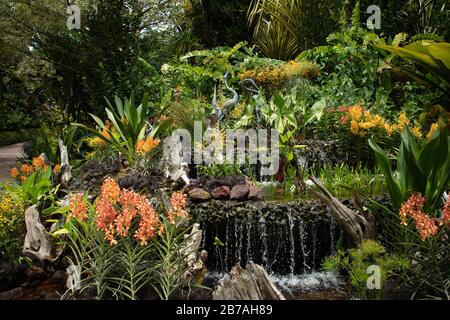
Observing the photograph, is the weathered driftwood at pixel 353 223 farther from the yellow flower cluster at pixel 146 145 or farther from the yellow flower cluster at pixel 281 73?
the yellow flower cluster at pixel 281 73

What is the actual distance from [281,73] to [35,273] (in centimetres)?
554

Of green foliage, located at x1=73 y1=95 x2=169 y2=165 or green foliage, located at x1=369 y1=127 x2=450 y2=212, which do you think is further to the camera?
green foliage, located at x1=73 y1=95 x2=169 y2=165

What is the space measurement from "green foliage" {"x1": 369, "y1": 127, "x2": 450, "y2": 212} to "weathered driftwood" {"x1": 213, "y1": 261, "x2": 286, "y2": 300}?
134cm

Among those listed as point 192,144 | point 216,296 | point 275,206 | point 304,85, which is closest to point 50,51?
point 192,144

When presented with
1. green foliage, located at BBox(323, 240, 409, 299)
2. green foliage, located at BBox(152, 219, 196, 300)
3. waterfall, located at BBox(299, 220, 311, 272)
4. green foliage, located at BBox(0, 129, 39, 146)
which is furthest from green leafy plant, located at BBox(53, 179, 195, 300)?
green foliage, located at BBox(0, 129, 39, 146)

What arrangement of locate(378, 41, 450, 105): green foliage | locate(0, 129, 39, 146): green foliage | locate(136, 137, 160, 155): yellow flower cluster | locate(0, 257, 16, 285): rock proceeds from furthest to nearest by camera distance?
1. locate(0, 129, 39, 146): green foliage
2. locate(378, 41, 450, 105): green foliage
3. locate(136, 137, 160, 155): yellow flower cluster
4. locate(0, 257, 16, 285): rock

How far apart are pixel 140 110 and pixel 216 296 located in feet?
12.2

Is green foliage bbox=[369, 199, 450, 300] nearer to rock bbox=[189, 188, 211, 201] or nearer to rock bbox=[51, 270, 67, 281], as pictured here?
rock bbox=[189, 188, 211, 201]

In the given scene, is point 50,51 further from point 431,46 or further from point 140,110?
point 431,46

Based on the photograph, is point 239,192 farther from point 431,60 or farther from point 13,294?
point 431,60

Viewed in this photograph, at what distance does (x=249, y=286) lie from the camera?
2.31 m

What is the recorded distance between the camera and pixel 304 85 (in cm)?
761

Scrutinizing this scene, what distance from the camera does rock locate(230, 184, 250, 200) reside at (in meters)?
4.30

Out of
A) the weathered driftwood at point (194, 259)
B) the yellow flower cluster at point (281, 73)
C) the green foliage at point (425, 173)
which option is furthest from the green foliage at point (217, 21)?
the weathered driftwood at point (194, 259)
